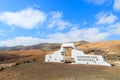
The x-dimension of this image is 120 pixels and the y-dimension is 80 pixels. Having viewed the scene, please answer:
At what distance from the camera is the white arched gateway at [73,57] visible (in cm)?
2954

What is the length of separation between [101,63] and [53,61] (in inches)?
311

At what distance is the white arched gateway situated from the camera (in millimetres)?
29539

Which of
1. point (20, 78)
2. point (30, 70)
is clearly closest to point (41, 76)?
point (20, 78)

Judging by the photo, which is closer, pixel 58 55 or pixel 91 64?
pixel 91 64

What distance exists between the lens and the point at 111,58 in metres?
37.3

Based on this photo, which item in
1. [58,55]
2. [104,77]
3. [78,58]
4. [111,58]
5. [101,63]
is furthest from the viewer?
[111,58]

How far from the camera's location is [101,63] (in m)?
28.9

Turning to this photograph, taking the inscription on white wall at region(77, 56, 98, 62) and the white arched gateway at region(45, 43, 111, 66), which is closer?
the white arched gateway at region(45, 43, 111, 66)

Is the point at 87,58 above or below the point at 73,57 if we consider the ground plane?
below

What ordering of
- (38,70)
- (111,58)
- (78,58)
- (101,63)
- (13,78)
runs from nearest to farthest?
(13,78) < (38,70) < (101,63) < (78,58) < (111,58)

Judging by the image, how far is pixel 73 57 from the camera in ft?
104

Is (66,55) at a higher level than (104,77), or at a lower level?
higher

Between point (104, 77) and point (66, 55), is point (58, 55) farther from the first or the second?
A: point (104, 77)

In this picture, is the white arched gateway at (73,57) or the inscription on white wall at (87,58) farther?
the inscription on white wall at (87,58)
